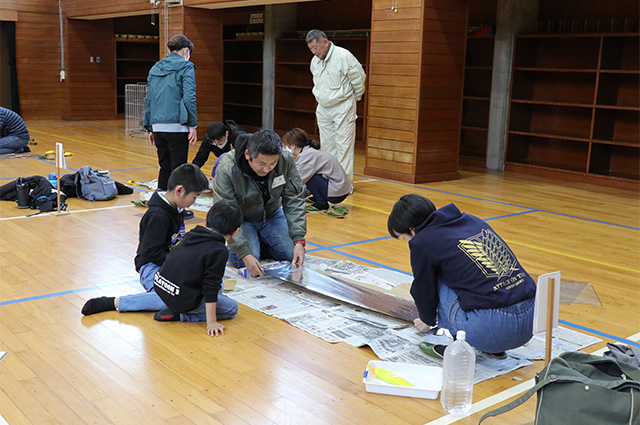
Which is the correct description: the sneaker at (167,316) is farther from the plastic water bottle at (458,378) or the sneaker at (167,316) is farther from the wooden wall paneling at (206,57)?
the wooden wall paneling at (206,57)

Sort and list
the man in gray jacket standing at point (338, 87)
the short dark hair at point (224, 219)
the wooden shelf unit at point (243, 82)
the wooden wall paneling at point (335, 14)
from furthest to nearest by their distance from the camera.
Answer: the wooden shelf unit at point (243, 82), the wooden wall paneling at point (335, 14), the man in gray jacket standing at point (338, 87), the short dark hair at point (224, 219)

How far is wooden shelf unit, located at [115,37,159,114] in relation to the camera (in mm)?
16047

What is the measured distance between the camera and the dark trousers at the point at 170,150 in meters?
5.93

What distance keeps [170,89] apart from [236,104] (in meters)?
7.80

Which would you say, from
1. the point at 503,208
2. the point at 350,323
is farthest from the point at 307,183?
the point at 350,323

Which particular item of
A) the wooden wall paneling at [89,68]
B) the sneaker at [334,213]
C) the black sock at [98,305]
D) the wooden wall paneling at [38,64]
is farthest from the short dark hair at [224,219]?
the wooden wall paneling at [38,64]

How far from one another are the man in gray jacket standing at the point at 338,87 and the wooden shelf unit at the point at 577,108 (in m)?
2.65

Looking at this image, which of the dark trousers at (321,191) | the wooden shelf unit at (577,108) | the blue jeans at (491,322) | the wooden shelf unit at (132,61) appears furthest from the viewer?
the wooden shelf unit at (132,61)

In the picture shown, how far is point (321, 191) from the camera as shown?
6039 millimetres

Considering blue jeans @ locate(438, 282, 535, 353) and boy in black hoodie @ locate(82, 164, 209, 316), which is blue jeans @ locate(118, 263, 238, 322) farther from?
blue jeans @ locate(438, 282, 535, 353)

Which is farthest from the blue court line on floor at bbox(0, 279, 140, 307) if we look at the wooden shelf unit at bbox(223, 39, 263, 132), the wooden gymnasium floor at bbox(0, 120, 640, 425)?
the wooden shelf unit at bbox(223, 39, 263, 132)

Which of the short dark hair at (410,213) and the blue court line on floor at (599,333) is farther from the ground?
the short dark hair at (410,213)

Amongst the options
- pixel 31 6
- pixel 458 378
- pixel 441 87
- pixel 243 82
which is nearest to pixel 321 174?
pixel 441 87

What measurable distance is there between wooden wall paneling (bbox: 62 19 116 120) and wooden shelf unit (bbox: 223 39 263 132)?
3.11 m
